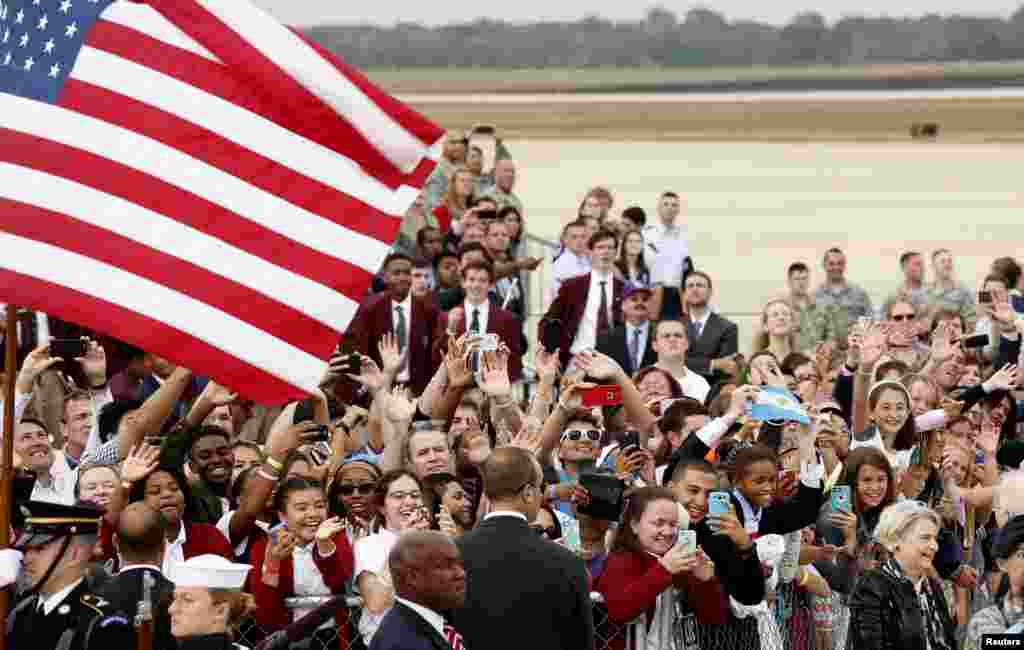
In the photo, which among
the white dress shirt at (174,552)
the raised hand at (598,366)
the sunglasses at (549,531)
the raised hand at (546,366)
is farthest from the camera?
the raised hand at (546,366)

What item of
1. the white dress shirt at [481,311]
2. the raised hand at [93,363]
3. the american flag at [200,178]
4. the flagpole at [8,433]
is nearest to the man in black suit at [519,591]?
the american flag at [200,178]

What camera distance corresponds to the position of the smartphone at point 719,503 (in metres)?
7.02

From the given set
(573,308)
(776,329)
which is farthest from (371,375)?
(573,308)

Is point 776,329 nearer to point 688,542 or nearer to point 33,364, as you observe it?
point 33,364

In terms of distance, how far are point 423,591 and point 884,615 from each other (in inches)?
89.1

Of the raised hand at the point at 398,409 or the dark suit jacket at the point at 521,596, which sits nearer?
the dark suit jacket at the point at 521,596

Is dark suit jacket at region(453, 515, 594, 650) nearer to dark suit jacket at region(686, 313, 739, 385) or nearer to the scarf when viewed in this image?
the scarf

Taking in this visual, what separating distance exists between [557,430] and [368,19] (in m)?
139

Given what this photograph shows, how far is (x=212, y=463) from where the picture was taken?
28.1 feet

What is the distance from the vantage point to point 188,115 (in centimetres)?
669

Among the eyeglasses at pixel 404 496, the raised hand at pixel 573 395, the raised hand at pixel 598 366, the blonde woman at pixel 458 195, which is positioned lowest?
the eyeglasses at pixel 404 496

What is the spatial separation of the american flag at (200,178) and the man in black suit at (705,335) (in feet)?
25.5

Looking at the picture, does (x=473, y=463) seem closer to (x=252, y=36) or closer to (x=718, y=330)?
(x=252, y=36)

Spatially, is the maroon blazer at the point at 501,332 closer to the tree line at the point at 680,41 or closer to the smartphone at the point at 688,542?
the smartphone at the point at 688,542
